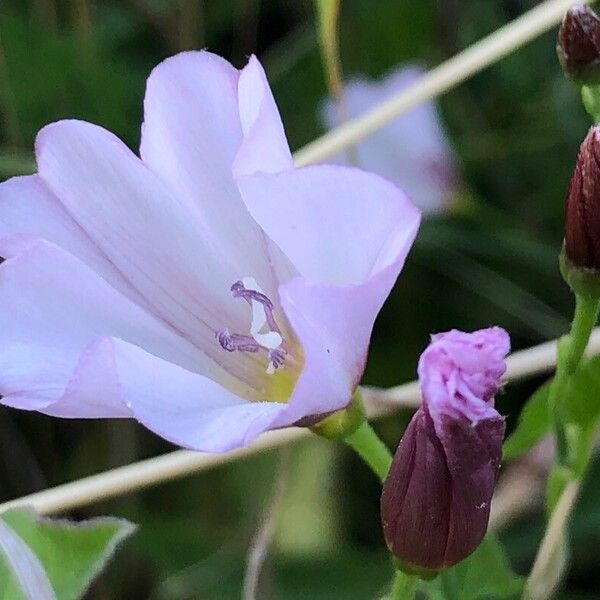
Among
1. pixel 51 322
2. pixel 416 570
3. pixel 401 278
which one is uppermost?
pixel 51 322

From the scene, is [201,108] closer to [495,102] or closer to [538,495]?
[538,495]

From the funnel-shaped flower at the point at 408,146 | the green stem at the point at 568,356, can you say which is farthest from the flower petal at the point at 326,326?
the funnel-shaped flower at the point at 408,146

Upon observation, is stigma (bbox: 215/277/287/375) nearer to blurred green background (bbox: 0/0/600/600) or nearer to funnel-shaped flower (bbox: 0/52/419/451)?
funnel-shaped flower (bbox: 0/52/419/451)

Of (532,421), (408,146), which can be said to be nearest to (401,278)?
(408,146)

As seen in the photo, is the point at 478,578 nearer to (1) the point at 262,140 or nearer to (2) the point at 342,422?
(2) the point at 342,422

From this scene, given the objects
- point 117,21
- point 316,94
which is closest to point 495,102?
point 316,94

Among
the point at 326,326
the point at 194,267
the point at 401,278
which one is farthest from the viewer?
the point at 401,278

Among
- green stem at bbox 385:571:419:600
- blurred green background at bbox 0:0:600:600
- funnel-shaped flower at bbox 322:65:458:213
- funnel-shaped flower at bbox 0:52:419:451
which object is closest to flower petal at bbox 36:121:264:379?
funnel-shaped flower at bbox 0:52:419:451
